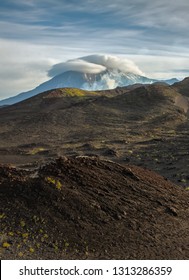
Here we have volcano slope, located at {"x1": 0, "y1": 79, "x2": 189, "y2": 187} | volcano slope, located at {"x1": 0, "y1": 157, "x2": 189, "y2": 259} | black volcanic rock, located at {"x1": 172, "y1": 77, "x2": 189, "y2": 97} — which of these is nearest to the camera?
volcano slope, located at {"x1": 0, "y1": 157, "x2": 189, "y2": 259}

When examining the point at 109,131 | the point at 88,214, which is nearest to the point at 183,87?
the point at 109,131

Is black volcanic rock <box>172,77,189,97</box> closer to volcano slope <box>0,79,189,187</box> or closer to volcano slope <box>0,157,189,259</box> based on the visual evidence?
volcano slope <box>0,79,189,187</box>

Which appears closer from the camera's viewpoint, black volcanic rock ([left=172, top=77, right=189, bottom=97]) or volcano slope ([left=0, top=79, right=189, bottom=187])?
volcano slope ([left=0, top=79, right=189, bottom=187])

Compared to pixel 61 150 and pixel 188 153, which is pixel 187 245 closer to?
pixel 188 153

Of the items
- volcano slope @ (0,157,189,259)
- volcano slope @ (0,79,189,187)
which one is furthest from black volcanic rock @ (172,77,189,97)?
volcano slope @ (0,157,189,259)

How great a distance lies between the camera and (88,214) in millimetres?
15969

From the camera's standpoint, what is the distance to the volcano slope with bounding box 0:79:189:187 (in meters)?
45.0

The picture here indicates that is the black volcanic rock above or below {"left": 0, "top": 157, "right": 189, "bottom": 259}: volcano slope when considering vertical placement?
above

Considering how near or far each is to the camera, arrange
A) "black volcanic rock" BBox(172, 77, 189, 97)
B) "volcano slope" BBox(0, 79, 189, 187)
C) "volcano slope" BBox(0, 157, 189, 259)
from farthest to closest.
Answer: "black volcanic rock" BBox(172, 77, 189, 97), "volcano slope" BBox(0, 79, 189, 187), "volcano slope" BBox(0, 157, 189, 259)

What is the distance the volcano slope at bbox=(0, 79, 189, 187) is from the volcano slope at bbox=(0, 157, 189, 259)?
1169cm

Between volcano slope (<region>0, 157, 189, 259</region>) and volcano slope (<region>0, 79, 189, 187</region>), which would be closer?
volcano slope (<region>0, 157, 189, 259</region>)

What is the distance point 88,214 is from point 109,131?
179 ft

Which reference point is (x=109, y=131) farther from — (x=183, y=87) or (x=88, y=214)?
(x=183, y=87)

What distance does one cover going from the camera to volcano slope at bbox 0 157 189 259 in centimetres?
1413
